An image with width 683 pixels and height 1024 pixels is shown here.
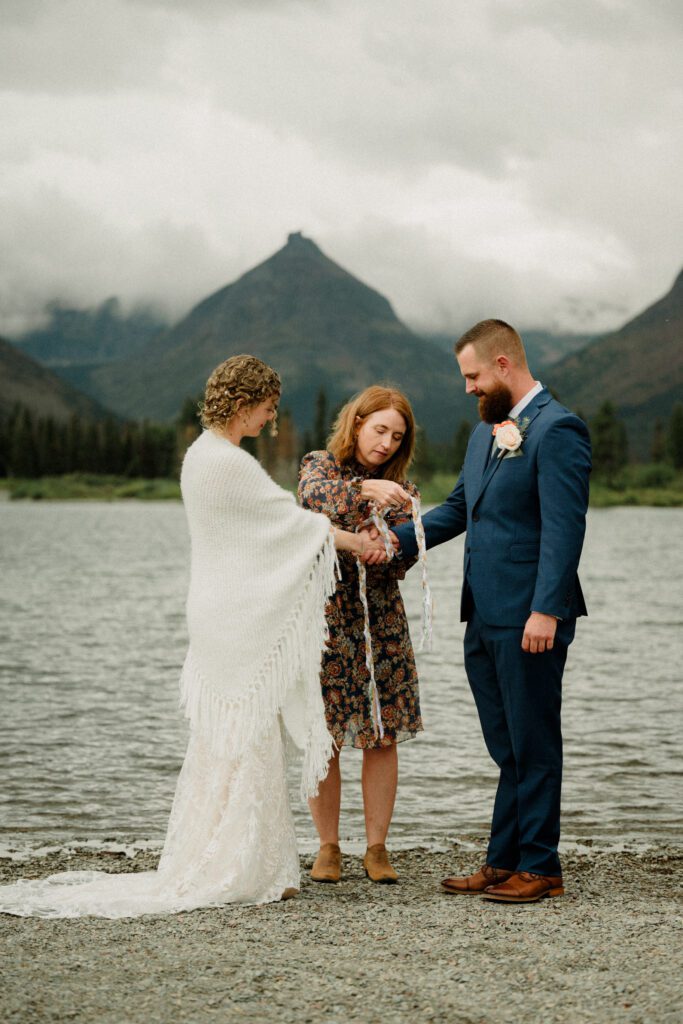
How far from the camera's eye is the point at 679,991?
439 centimetres

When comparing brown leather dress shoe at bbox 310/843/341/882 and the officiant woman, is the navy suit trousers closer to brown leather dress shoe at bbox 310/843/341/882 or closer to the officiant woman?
the officiant woman

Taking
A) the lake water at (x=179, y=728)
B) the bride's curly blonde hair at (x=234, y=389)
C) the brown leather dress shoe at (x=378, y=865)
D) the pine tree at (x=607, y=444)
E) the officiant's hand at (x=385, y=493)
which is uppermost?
the pine tree at (x=607, y=444)

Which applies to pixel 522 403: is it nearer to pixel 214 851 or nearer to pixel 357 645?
pixel 357 645

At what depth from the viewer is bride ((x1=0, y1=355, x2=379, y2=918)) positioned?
5.85 metres

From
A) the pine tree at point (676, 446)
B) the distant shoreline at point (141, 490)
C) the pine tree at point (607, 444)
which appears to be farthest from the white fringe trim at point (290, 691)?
the pine tree at point (676, 446)

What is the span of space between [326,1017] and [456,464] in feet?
626

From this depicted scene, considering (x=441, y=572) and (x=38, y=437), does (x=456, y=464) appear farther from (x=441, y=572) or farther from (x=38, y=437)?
(x=441, y=572)

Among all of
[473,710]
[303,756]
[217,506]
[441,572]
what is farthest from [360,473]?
[441,572]

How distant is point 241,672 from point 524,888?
1.85 meters

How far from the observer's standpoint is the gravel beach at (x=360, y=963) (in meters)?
4.25

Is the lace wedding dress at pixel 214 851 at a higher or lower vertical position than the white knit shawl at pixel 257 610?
lower

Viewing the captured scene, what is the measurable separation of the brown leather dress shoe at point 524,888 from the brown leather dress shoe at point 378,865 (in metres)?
0.68

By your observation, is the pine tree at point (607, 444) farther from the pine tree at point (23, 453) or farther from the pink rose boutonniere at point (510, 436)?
the pink rose boutonniere at point (510, 436)

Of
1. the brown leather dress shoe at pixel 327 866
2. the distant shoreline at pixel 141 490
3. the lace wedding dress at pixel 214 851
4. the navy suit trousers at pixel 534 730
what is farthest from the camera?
the distant shoreline at pixel 141 490
